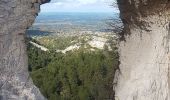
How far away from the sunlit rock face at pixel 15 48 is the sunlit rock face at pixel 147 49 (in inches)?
65.0

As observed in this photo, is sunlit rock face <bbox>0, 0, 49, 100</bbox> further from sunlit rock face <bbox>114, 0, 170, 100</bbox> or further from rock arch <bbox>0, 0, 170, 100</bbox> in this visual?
sunlit rock face <bbox>114, 0, 170, 100</bbox>

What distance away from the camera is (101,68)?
15.6 meters

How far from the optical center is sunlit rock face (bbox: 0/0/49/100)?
6.91m

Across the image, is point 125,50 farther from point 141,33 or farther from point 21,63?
point 21,63

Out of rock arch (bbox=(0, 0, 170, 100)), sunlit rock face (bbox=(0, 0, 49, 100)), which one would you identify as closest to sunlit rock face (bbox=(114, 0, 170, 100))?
rock arch (bbox=(0, 0, 170, 100))

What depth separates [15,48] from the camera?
7.14 metres

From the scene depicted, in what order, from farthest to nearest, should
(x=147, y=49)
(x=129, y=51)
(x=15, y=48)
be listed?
(x=129, y=51)
(x=147, y=49)
(x=15, y=48)

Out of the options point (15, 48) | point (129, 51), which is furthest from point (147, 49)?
point (15, 48)

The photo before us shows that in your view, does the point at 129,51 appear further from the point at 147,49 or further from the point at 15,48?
the point at 15,48

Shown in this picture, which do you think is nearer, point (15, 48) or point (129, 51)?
point (15, 48)

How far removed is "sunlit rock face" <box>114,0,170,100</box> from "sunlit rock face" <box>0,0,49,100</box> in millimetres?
1651

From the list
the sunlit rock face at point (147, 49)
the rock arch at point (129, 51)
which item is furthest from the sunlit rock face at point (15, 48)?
the sunlit rock face at point (147, 49)

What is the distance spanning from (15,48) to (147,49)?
227cm

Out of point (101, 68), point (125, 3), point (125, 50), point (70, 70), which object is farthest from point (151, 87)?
point (70, 70)
